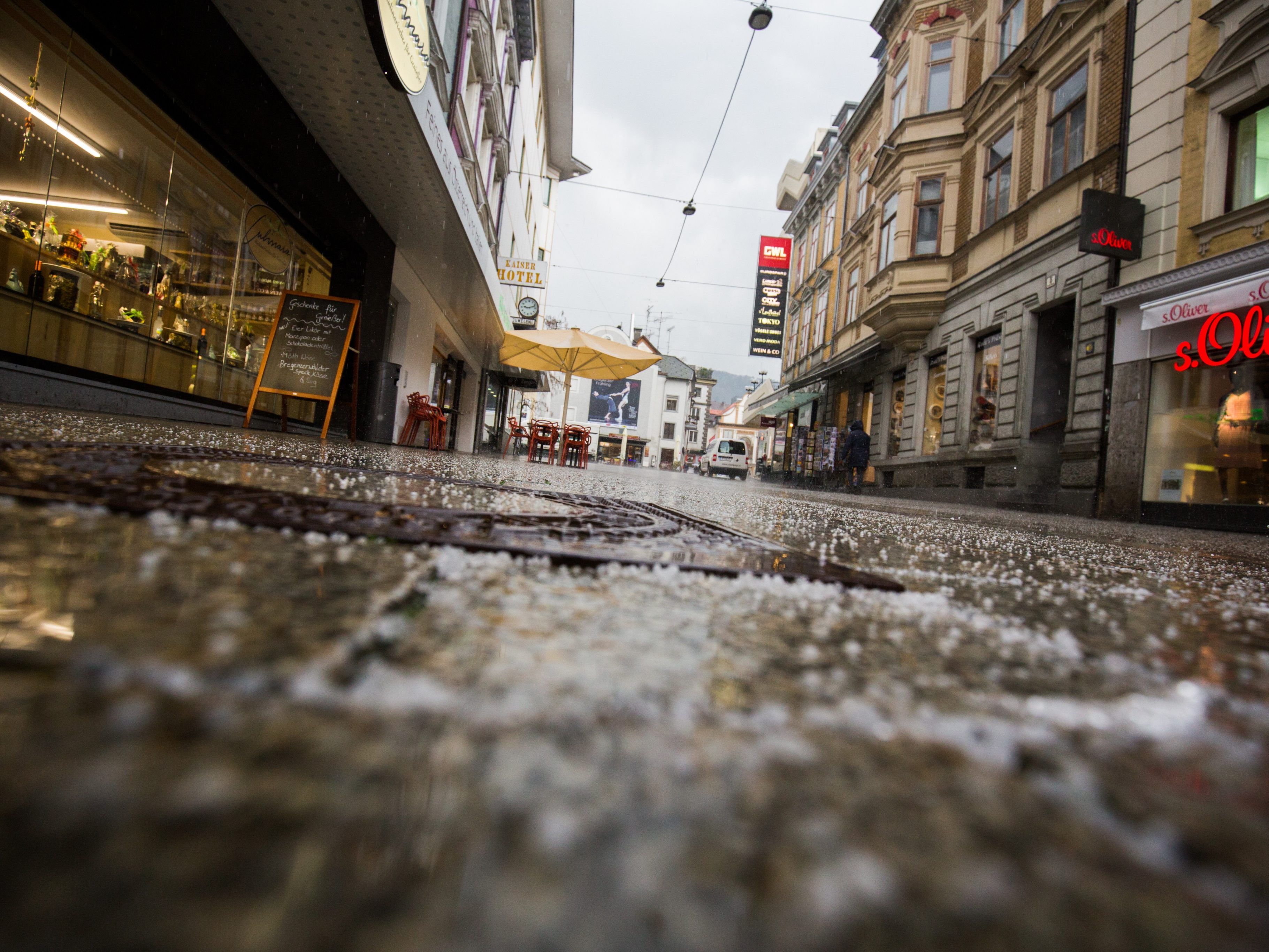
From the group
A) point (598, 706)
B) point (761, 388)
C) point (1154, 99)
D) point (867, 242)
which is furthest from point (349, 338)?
point (761, 388)

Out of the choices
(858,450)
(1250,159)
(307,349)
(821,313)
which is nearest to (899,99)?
(821,313)

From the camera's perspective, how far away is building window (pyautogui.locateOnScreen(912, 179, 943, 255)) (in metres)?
13.8

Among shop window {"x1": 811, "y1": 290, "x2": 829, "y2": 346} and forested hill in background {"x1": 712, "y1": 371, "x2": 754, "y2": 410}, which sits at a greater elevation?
forested hill in background {"x1": 712, "y1": 371, "x2": 754, "y2": 410}

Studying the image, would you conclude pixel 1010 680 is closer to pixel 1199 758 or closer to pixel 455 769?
pixel 1199 758

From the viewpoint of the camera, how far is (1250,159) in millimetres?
7641

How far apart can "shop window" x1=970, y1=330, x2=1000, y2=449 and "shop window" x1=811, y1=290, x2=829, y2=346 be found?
9.20m

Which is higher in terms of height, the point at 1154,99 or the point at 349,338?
the point at 1154,99

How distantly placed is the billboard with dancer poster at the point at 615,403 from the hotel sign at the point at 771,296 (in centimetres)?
2067

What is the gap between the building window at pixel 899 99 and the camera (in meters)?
14.7

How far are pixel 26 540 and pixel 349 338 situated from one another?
6.94 m

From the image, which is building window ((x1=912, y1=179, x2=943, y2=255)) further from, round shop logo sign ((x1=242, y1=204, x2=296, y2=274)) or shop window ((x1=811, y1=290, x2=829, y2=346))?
round shop logo sign ((x1=242, y1=204, x2=296, y2=274))

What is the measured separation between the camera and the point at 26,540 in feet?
2.12

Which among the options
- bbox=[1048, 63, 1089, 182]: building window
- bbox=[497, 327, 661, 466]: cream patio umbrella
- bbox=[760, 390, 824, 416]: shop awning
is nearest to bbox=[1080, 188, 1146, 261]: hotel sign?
bbox=[1048, 63, 1089, 182]: building window

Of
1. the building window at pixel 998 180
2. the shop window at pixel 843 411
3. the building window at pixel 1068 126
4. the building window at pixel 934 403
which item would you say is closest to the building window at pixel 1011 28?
the building window at pixel 998 180
